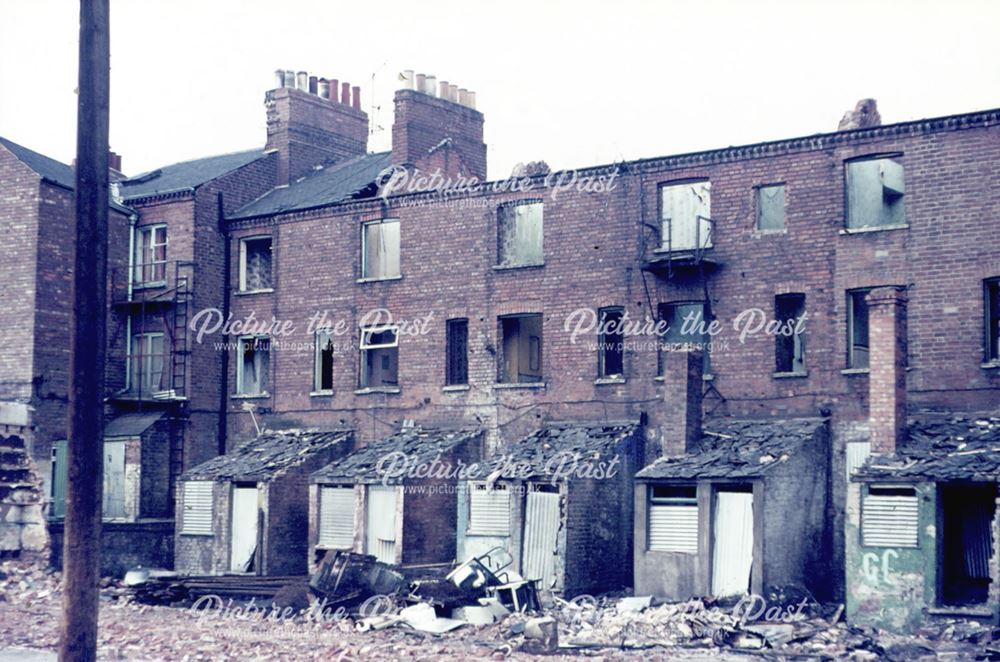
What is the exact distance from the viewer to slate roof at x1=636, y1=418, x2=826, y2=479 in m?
25.6

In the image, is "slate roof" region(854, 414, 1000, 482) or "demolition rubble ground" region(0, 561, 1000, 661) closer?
"demolition rubble ground" region(0, 561, 1000, 661)

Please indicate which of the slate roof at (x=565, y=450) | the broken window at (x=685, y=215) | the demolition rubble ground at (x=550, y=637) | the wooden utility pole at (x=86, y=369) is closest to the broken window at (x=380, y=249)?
the slate roof at (x=565, y=450)

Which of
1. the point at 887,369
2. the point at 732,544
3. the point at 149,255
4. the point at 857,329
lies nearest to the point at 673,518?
the point at 732,544

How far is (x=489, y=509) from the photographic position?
29.1 meters

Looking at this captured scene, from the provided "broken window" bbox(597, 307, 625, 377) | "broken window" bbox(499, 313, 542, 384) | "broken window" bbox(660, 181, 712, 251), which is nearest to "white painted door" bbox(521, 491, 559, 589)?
"broken window" bbox(597, 307, 625, 377)

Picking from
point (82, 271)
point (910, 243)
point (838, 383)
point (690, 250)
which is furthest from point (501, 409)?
point (82, 271)

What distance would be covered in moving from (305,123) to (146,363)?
846cm

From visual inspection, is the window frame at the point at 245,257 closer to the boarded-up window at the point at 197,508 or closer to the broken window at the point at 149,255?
the broken window at the point at 149,255

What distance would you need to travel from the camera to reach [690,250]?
95.5 feet

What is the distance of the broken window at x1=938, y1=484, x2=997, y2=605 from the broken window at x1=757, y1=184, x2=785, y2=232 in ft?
23.5

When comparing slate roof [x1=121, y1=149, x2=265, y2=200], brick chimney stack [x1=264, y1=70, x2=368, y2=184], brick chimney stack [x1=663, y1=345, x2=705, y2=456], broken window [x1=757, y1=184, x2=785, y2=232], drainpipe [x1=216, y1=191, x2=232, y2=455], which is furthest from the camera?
brick chimney stack [x1=264, y1=70, x2=368, y2=184]

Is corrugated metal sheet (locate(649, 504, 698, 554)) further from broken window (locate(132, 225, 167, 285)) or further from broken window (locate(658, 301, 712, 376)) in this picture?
broken window (locate(132, 225, 167, 285))

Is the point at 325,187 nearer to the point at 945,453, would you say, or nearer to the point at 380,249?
the point at 380,249

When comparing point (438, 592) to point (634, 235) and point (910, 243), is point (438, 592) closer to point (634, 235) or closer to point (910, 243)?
point (634, 235)
